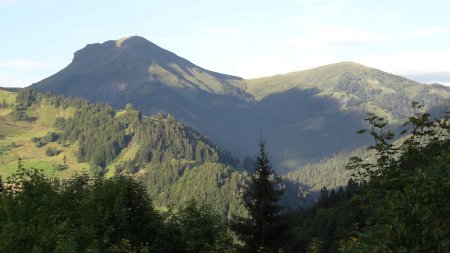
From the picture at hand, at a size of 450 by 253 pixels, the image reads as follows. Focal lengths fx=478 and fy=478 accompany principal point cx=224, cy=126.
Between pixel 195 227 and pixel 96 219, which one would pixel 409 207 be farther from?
pixel 195 227

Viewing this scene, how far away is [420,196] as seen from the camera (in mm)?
10930

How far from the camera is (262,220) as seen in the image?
43500 millimetres

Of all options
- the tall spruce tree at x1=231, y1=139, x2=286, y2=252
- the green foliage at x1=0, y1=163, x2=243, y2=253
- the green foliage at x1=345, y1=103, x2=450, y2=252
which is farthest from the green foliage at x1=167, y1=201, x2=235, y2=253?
the green foliage at x1=345, y1=103, x2=450, y2=252

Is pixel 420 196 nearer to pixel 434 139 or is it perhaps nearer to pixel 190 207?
pixel 434 139

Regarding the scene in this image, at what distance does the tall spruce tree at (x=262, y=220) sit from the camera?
4309cm

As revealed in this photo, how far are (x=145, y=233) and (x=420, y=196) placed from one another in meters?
46.5

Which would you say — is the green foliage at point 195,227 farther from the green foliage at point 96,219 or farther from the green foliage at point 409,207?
the green foliage at point 409,207

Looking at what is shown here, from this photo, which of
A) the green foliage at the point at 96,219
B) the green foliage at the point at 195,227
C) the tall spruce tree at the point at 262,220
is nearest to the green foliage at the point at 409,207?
the green foliage at the point at 96,219

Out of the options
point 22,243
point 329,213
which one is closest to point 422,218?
point 22,243

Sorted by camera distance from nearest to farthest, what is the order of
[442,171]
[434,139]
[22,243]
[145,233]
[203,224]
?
1. [442,171]
2. [434,139]
3. [22,243]
4. [145,233]
5. [203,224]

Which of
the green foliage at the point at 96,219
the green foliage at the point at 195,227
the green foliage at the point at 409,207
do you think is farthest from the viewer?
the green foliage at the point at 195,227

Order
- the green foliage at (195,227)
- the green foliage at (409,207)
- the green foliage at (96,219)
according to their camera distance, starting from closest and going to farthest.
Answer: the green foliage at (409,207) → the green foliage at (96,219) → the green foliage at (195,227)

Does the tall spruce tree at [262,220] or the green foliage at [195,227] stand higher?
the tall spruce tree at [262,220]

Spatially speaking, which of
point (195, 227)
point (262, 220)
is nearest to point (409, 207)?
point (262, 220)
